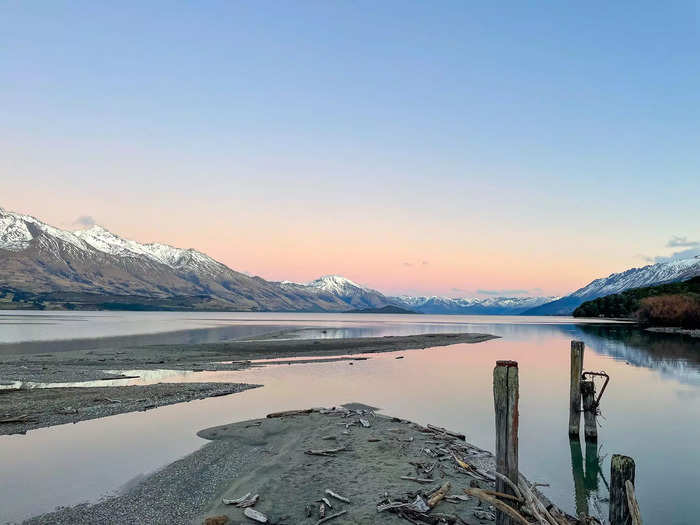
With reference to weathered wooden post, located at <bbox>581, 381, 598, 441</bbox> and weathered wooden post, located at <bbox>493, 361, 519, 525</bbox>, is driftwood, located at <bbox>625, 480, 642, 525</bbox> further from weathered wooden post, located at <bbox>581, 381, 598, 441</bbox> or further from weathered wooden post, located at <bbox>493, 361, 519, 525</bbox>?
weathered wooden post, located at <bbox>581, 381, 598, 441</bbox>

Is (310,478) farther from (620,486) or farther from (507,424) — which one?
(620,486)

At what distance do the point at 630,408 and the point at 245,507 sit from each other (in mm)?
29493

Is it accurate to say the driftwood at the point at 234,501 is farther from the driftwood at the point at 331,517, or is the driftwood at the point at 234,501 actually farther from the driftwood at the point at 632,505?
the driftwood at the point at 632,505

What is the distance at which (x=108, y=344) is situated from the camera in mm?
67688

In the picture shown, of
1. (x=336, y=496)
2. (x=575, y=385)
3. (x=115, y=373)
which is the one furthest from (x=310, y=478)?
(x=115, y=373)

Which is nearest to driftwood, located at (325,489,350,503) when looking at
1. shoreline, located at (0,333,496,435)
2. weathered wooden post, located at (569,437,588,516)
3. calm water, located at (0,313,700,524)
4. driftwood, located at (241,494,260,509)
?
driftwood, located at (241,494,260,509)

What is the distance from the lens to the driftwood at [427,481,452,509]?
12.9 metres

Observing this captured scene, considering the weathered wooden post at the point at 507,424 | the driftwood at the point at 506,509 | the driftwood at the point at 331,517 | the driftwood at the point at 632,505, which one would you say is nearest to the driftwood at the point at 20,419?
the driftwood at the point at 331,517

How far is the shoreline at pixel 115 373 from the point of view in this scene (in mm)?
25453

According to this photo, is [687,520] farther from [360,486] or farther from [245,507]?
[245,507]

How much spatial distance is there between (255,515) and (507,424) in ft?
22.6

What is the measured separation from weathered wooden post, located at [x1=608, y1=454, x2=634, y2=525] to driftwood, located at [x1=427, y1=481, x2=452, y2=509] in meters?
4.16

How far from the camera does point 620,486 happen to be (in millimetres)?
10719

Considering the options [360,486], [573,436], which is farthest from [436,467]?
[573,436]
